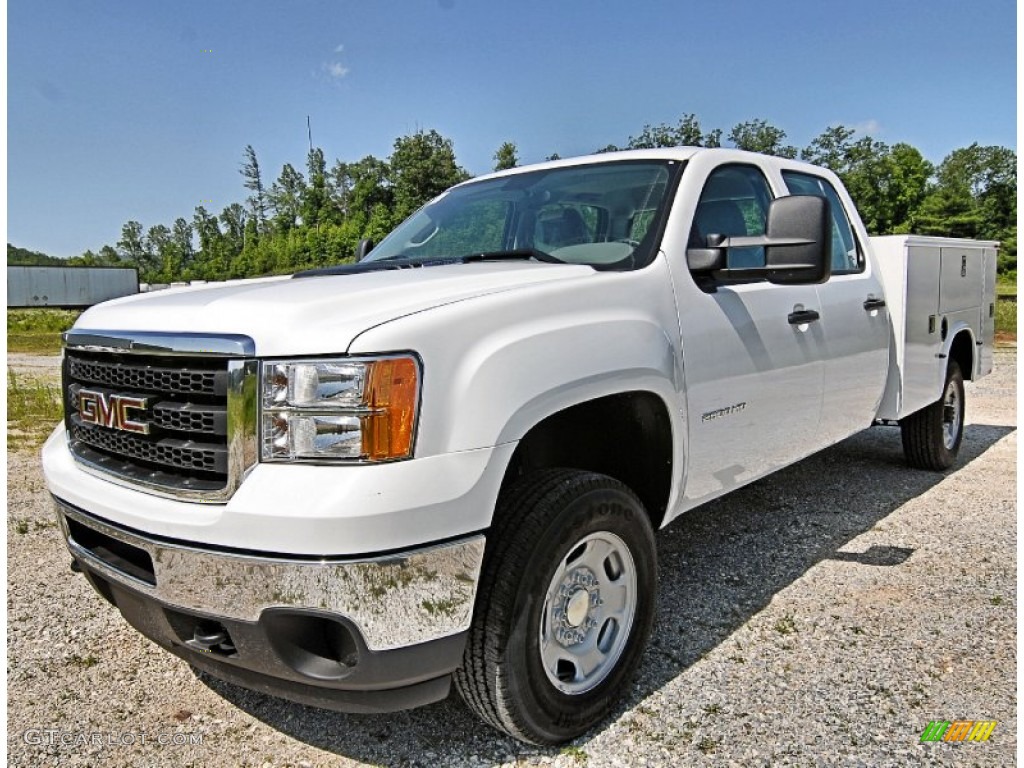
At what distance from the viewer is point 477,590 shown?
84.5 inches

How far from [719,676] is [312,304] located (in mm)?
1987

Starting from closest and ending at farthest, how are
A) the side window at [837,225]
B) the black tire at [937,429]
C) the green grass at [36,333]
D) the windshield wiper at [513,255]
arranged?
the windshield wiper at [513,255], the side window at [837,225], the black tire at [937,429], the green grass at [36,333]

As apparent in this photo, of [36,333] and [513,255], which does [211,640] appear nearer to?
[513,255]

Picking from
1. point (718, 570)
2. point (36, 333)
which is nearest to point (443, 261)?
point (718, 570)

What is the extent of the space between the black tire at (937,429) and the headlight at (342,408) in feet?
15.5

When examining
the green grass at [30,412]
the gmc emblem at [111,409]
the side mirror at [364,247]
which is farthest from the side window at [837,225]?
the green grass at [30,412]

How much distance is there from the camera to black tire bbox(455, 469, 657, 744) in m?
2.19

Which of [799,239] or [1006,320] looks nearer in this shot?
[799,239]

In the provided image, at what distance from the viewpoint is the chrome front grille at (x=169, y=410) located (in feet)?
6.57

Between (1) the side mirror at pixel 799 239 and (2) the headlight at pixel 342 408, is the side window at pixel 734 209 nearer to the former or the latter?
(1) the side mirror at pixel 799 239

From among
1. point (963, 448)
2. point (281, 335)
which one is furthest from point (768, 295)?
point (963, 448)

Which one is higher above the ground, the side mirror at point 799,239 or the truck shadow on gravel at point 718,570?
the side mirror at point 799,239

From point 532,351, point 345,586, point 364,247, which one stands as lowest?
point 345,586

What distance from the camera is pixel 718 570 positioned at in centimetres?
391
